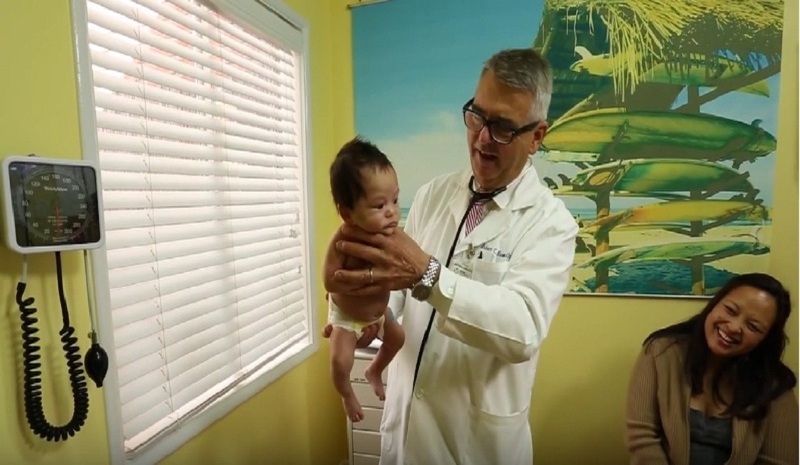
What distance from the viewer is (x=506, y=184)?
1152 millimetres

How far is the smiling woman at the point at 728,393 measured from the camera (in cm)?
154

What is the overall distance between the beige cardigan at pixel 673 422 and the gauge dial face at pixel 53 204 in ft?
5.72

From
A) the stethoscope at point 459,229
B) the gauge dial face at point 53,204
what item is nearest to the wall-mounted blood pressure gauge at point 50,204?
the gauge dial face at point 53,204

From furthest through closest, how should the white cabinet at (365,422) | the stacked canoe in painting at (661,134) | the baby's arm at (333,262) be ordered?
the white cabinet at (365,422), the stacked canoe in painting at (661,134), the baby's arm at (333,262)

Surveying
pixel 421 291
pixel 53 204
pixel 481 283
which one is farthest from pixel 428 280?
pixel 53 204

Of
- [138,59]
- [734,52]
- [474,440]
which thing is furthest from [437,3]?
[474,440]

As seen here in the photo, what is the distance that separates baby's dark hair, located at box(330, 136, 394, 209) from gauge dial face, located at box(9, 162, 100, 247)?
48cm

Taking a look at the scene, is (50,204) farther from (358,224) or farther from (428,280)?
(428,280)

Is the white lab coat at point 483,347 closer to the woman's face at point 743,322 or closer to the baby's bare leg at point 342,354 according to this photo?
the baby's bare leg at point 342,354

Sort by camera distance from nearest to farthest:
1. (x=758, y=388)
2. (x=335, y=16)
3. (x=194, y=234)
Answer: (x=194, y=234) < (x=758, y=388) < (x=335, y=16)

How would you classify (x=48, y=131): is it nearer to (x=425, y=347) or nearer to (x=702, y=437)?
(x=425, y=347)

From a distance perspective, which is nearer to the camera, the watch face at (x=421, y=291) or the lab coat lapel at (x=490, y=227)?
the watch face at (x=421, y=291)

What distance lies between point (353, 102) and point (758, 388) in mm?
1985

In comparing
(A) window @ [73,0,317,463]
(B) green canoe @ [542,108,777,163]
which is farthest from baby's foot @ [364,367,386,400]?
(B) green canoe @ [542,108,777,163]
